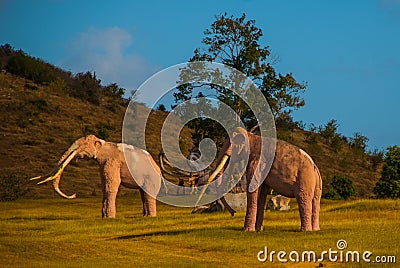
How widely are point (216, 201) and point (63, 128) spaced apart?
45.5 m

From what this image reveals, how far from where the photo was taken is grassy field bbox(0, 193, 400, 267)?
1950 cm

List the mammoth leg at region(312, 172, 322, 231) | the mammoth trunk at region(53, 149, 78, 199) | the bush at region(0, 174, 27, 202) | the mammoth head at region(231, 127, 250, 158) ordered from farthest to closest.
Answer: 1. the bush at region(0, 174, 27, 202)
2. the mammoth trunk at region(53, 149, 78, 199)
3. the mammoth leg at region(312, 172, 322, 231)
4. the mammoth head at region(231, 127, 250, 158)

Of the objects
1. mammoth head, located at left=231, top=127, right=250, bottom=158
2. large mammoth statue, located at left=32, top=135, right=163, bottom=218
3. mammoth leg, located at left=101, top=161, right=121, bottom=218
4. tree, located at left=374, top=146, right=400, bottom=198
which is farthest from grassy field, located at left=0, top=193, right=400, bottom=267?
tree, located at left=374, top=146, right=400, bottom=198

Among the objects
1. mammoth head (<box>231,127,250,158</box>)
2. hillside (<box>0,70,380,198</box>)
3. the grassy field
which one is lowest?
the grassy field

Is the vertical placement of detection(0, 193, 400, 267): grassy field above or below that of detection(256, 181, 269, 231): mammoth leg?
below

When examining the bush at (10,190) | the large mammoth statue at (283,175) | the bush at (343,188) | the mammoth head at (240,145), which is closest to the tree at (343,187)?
the bush at (343,188)

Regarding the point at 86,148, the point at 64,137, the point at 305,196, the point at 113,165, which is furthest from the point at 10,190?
the point at 305,196

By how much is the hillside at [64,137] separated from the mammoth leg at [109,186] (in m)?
22.1

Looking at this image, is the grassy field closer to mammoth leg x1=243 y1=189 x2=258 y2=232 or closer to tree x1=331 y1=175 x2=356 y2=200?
mammoth leg x1=243 y1=189 x2=258 y2=232

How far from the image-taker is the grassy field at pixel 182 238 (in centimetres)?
1950

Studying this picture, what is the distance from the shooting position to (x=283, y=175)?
2388 centimetres

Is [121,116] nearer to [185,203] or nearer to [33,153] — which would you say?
[33,153]

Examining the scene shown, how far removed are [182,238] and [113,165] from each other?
34.5 ft

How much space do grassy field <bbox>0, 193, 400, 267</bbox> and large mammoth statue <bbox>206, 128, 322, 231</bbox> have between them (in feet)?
2.65
